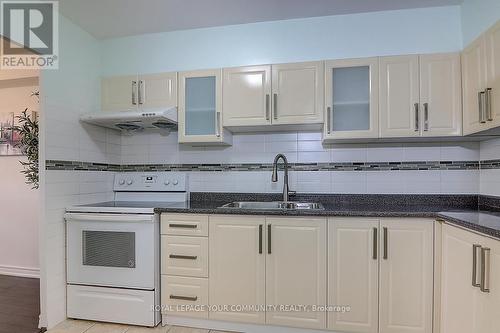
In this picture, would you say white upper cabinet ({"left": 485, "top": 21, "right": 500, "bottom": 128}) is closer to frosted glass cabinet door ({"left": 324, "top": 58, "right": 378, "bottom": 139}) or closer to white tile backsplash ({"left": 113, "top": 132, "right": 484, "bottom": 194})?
white tile backsplash ({"left": 113, "top": 132, "right": 484, "bottom": 194})

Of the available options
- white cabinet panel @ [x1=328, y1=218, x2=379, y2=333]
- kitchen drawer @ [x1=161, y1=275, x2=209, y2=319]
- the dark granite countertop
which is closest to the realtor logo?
the dark granite countertop

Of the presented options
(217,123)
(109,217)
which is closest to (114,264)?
(109,217)

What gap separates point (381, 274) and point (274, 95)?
1.46m

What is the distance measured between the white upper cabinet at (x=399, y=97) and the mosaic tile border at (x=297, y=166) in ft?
1.22

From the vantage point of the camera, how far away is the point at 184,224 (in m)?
2.03

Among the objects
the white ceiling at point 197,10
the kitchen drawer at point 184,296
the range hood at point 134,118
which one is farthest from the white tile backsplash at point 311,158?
the white ceiling at point 197,10

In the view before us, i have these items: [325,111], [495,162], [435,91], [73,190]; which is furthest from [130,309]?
[495,162]

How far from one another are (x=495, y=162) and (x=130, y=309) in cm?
285

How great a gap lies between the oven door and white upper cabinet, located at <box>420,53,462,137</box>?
2.11m

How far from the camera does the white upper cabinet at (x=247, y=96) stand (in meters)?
2.22

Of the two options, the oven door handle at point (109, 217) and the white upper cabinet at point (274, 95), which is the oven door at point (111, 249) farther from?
the white upper cabinet at point (274, 95)

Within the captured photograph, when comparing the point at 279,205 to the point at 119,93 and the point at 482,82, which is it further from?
the point at 119,93

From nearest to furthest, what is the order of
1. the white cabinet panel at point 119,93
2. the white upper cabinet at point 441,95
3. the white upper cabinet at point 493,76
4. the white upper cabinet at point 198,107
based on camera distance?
the white upper cabinet at point 493,76, the white upper cabinet at point 441,95, the white upper cabinet at point 198,107, the white cabinet panel at point 119,93

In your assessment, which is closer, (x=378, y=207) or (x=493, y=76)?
(x=493, y=76)
